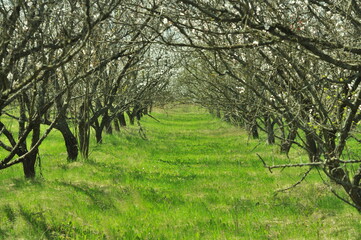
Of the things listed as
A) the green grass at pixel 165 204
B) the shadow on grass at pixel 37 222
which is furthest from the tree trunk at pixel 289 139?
the shadow on grass at pixel 37 222

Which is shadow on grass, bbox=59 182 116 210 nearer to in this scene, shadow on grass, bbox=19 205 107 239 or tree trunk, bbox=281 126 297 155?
shadow on grass, bbox=19 205 107 239

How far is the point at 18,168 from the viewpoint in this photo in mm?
13148

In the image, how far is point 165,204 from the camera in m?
9.83

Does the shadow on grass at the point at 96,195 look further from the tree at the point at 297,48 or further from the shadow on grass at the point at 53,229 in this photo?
the tree at the point at 297,48

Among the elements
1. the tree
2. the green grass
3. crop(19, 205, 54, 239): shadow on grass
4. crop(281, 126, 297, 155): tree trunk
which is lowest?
the green grass

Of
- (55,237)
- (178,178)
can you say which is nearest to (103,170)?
(178,178)

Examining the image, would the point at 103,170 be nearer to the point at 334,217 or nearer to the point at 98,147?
the point at 98,147

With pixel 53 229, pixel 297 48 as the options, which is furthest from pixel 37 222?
pixel 297 48

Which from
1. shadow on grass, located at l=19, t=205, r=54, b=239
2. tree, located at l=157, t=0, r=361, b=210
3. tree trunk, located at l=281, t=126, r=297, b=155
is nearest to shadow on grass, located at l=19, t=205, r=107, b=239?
shadow on grass, located at l=19, t=205, r=54, b=239

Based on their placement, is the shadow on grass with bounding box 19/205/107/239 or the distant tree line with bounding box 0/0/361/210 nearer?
the distant tree line with bounding box 0/0/361/210

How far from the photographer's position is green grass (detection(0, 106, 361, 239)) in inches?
304

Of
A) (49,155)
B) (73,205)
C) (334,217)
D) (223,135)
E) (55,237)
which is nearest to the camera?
(55,237)

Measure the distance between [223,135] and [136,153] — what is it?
1110cm

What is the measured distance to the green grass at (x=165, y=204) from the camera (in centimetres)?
773
